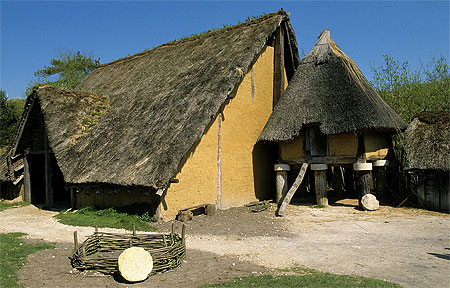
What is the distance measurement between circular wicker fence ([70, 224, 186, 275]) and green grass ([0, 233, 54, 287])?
0.95 m

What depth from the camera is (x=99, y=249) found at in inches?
295

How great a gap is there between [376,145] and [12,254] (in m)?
11.2

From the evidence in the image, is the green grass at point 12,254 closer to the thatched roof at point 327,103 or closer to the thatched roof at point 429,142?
the thatched roof at point 327,103

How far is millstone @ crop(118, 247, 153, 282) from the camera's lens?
19.2 ft

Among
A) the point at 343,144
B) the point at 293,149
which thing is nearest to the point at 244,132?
the point at 293,149

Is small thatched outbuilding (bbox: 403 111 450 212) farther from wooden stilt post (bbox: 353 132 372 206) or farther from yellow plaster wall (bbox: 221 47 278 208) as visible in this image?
yellow plaster wall (bbox: 221 47 278 208)

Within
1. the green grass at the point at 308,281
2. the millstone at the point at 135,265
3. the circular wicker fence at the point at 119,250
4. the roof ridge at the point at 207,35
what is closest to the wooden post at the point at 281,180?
the roof ridge at the point at 207,35

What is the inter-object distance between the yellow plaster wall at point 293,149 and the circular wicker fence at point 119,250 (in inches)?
280

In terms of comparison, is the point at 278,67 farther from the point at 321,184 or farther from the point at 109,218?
the point at 109,218

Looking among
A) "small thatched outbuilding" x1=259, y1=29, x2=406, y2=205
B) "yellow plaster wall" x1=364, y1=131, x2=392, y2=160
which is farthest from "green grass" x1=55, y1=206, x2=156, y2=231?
"yellow plaster wall" x1=364, y1=131, x2=392, y2=160

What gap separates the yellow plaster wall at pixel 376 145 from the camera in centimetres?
1277

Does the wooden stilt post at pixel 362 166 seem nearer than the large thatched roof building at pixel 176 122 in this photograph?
No

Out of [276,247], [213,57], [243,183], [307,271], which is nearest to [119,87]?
[213,57]

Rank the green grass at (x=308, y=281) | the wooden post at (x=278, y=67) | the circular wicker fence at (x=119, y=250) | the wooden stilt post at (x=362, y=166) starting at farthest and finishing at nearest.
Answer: the wooden post at (x=278, y=67)
the wooden stilt post at (x=362, y=166)
the circular wicker fence at (x=119, y=250)
the green grass at (x=308, y=281)
